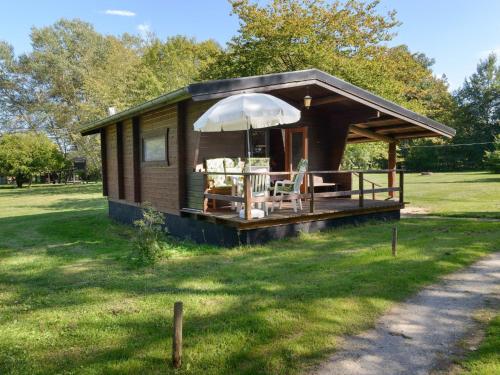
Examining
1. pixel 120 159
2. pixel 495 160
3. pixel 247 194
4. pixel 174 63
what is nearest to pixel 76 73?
pixel 174 63

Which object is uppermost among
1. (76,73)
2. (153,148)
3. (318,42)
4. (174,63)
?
(76,73)

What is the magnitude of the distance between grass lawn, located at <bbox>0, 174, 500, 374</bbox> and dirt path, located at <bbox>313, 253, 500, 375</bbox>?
0.16 m

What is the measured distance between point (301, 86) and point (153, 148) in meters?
3.98

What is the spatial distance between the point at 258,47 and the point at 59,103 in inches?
1101

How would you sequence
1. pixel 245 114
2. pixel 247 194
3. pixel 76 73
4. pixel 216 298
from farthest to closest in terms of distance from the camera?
pixel 76 73
pixel 247 194
pixel 245 114
pixel 216 298

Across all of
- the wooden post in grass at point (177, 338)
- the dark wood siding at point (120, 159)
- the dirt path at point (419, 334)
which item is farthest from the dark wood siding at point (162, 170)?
the wooden post in grass at point (177, 338)

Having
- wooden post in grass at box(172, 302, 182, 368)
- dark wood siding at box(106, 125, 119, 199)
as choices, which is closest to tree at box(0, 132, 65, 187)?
dark wood siding at box(106, 125, 119, 199)

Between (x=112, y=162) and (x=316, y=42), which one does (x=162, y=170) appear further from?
(x=316, y=42)

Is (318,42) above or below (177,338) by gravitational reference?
above

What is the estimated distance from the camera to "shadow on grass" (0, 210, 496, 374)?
122 inches

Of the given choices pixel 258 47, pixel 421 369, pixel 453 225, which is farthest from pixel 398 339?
pixel 258 47

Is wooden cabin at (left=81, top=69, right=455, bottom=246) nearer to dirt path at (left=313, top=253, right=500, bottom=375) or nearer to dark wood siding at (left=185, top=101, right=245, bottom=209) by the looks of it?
dark wood siding at (left=185, top=101, right=245, bottom=209)

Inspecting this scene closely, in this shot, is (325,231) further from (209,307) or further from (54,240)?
(54,240)

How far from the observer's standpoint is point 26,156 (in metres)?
35.7
